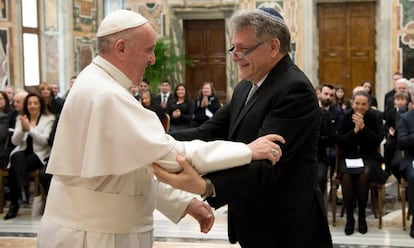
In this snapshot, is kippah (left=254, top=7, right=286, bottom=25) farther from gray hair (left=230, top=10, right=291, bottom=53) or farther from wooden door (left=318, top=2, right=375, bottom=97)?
wooden door (left=318, top=2, right=375, bottom=97)

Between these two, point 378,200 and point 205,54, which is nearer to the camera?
point 378,200

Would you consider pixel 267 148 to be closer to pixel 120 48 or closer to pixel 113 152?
pixel 113 152

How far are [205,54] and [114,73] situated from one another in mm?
13795

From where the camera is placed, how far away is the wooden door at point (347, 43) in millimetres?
15461

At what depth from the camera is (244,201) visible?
2.96 m

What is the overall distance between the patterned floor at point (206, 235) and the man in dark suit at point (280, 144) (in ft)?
12.2

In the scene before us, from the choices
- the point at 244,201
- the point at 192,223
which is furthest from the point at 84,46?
the point at 244,201

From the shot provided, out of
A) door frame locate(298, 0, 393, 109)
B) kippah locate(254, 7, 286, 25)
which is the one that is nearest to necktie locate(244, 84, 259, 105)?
kippah locate(254, 7, 286, 25)

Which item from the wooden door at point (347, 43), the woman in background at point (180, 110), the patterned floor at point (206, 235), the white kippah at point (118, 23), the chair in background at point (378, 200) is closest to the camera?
the white kippah at point (118, 23)

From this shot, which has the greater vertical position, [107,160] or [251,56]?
[251,56]

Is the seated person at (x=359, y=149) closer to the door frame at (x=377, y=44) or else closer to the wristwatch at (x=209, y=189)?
the wristwatch at (x=209, y=189)

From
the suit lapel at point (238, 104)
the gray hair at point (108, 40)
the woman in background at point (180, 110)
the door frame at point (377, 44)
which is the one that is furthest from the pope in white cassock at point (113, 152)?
the door frame at point (377, 44)

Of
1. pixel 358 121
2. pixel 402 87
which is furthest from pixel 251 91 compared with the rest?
pixel 402 87

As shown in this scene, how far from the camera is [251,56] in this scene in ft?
9.37
